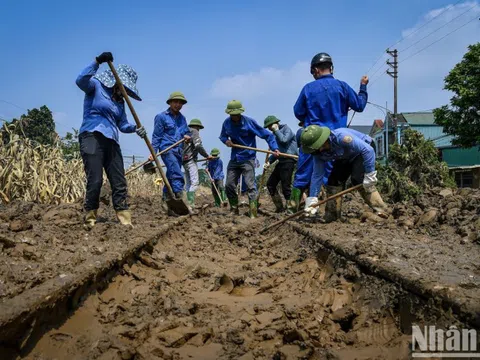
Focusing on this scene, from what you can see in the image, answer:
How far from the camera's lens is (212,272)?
3896 millimetres

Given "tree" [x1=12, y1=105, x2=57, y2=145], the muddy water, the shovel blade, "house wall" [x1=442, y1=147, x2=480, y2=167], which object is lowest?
the muddy water

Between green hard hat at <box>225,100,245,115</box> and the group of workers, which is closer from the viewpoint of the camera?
the group of workers

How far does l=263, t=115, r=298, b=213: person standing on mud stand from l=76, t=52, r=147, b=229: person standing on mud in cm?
380

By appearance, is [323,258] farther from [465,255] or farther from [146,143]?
[146,143]

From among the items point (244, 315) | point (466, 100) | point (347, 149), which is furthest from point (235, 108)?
point (466, 100)

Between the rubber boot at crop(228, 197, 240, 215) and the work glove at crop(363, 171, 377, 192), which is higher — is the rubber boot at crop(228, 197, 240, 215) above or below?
below

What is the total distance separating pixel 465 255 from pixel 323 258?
1126mm

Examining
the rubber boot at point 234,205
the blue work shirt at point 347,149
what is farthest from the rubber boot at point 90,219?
the rubber boot at point 234,205

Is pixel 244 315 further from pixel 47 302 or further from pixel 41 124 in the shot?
pixel 41 124

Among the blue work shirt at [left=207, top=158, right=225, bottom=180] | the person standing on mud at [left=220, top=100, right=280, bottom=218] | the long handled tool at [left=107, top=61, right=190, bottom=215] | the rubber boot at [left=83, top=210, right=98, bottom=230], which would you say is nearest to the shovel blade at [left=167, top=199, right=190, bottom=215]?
the long handled tool at [left=107, top=61, right=190, bottom=215]

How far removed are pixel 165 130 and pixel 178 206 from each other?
5.97 feet

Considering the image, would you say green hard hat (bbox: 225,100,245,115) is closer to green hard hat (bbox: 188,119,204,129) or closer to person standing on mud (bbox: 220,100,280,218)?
person standing on mud (bbox: 220,100,280,218)

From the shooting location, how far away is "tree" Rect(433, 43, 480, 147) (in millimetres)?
25281

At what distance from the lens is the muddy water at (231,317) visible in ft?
6.91
